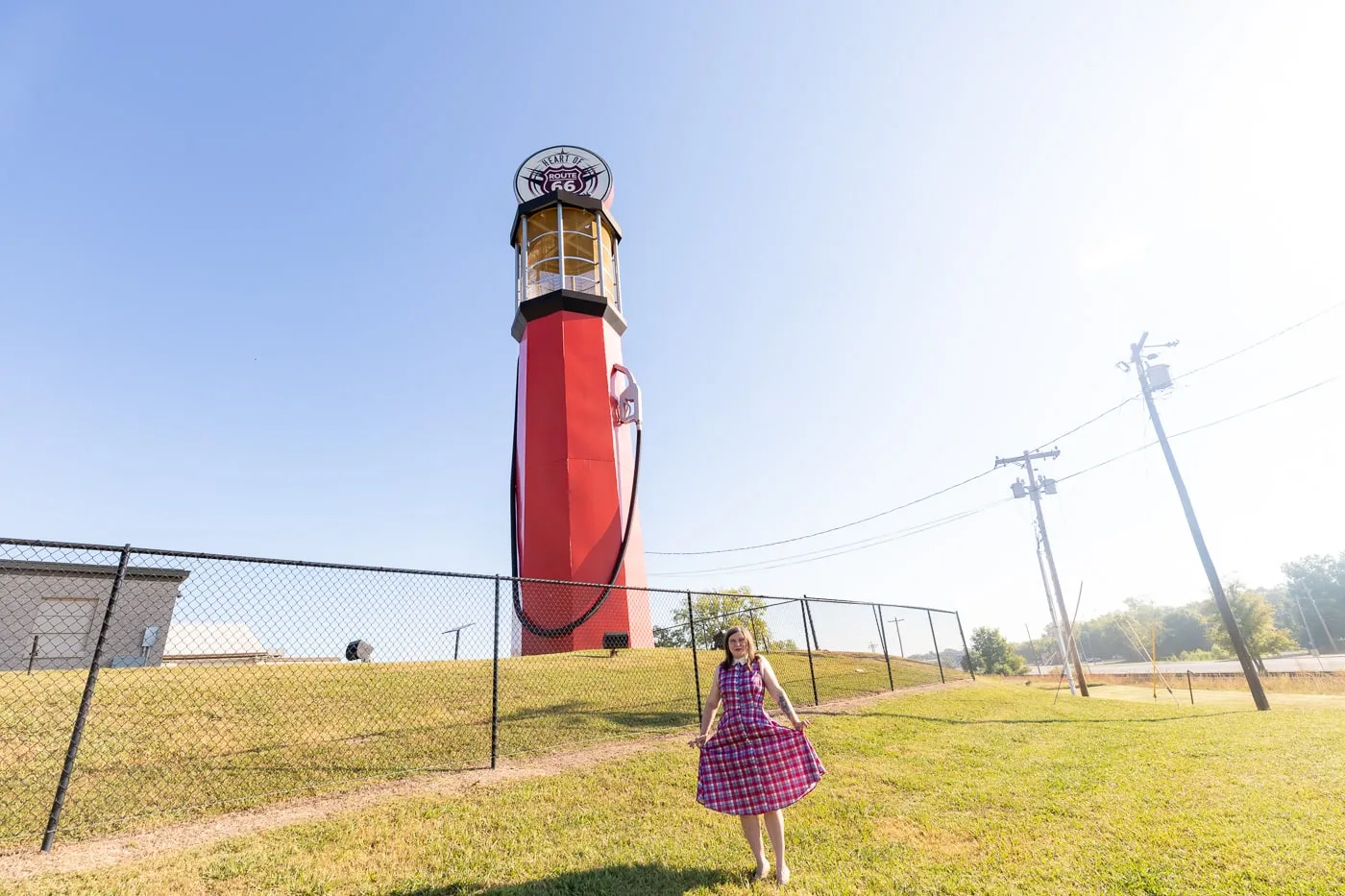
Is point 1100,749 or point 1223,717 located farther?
point 1223,717

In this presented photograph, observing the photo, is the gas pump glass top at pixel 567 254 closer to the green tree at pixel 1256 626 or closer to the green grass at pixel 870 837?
the green grass at pixel 870 837

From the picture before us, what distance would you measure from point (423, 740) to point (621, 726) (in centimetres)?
271

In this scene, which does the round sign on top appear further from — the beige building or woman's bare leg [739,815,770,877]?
woman's bare leg [739,815,770,877]

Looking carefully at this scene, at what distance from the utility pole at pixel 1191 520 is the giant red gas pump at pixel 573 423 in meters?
14.9

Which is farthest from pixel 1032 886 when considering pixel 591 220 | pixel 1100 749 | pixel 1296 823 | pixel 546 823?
pixel 591 220

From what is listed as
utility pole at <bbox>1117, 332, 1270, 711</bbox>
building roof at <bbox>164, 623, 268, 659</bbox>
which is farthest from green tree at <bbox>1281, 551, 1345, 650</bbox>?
building roof at <bbox>164, 623, 268, 659</bbox>

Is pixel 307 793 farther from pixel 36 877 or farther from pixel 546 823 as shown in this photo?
pixel 546 823

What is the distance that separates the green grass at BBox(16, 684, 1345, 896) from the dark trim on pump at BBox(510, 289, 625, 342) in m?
15.8

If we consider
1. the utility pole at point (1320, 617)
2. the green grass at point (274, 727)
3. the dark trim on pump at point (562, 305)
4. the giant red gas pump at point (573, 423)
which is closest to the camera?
the green grass at point (274, 727)

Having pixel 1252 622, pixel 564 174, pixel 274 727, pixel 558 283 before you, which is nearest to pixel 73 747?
pixel 274 727

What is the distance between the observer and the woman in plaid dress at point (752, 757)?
12.2ft

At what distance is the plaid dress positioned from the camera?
3.73 m

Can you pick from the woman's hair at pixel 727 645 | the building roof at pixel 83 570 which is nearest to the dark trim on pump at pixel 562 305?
the building roof at pixel 83 570

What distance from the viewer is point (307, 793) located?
542cm
